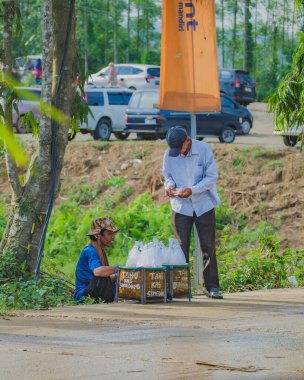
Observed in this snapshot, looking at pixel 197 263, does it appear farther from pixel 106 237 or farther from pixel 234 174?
pixel 234 174

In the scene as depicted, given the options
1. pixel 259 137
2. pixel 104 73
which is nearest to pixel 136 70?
pixel 104 73

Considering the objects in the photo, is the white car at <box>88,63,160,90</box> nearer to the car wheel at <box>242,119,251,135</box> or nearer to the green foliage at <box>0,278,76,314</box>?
the car wheel at <box>242,119,251,135</box>

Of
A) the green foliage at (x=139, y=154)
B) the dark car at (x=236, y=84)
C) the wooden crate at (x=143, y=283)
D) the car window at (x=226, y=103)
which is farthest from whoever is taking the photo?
the dark car at (x=236, y=84)

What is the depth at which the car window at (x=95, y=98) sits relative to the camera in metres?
36.5

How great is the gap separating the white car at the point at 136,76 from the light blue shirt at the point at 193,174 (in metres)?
34.5

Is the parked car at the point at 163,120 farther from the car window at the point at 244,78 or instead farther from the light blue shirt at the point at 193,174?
the light blue shirt at the point at 193,174

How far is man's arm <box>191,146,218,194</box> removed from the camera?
11.9m

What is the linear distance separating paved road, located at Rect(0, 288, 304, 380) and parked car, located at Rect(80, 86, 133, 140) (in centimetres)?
2525

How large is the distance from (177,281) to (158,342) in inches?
127

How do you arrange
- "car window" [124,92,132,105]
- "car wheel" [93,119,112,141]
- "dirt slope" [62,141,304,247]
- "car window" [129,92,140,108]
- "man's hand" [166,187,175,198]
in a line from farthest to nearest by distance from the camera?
"car window" [124,92,132,105] < "car wheel" [93,119,112,141] < "car window" [129,92,140,108] < "dirt slope" [62,141,304,247] < "man's hand" [166,187,175,198]

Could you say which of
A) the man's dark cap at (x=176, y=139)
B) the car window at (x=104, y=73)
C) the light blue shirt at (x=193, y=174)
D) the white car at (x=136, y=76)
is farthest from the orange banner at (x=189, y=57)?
the car window at (x=104, y=73)

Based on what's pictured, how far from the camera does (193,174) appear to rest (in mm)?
12094

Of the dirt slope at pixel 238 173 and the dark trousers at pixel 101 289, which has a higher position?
the dark trousers at pixel 101 289

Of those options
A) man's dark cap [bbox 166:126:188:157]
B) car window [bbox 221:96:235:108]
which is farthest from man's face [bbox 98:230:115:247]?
car window [bbox 221:96:235:108]
